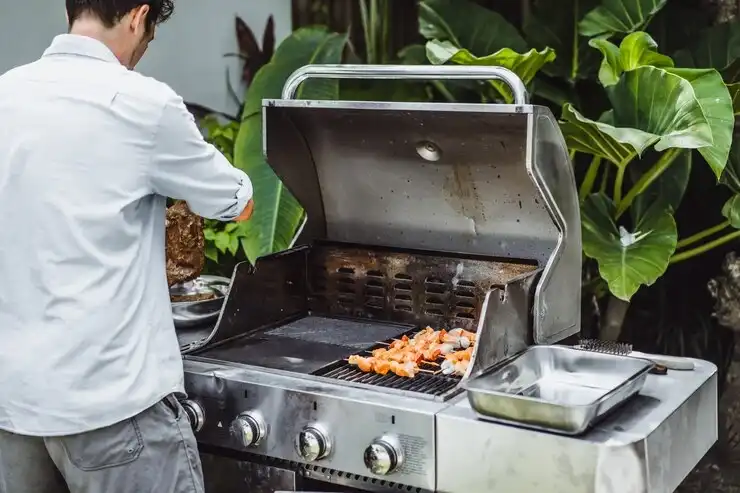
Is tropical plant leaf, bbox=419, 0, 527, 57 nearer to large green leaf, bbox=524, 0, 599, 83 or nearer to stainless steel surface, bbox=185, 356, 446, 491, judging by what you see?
large green leaf, bbox=524, 0, 599, 83

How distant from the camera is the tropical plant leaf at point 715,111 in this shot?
8.10 ft

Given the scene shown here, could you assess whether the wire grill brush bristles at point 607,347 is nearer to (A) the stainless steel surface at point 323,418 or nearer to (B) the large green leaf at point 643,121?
(A) the stainless steel surface at point 323,418

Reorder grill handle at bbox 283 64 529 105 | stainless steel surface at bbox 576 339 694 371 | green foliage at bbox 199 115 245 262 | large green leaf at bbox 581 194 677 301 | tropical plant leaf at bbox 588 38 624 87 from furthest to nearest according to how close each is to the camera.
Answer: green foliage at bbox 199 115 245 262 → tropical plant leaf at bbox 588 38 624 87 → large green leaf at bbox 581 194 677 301 → stainless steel surface at bbox 576 339 694 371 → grill handle at bbox 283 64 529 105

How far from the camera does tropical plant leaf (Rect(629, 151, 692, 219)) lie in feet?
10.3

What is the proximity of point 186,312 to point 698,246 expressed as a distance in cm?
208

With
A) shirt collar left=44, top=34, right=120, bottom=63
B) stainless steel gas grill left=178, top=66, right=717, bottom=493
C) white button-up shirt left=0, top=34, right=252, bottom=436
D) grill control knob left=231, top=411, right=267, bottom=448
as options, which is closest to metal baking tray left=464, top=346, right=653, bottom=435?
stainless steel gas grill left=178, top=66, right=717, bottom=493

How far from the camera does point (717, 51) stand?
10.6 ft

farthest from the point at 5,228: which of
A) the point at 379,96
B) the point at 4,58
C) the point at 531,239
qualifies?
the point at 379,96

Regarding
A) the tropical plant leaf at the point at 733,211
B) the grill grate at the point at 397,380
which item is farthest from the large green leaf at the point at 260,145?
the tropical plant leaf at the point at 733,211

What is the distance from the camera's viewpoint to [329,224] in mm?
2480

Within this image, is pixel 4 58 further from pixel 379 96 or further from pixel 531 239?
pixel 531 239

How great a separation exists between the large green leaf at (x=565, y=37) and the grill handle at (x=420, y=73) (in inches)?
61.8

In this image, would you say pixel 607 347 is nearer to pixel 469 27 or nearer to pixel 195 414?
pixel 195 414

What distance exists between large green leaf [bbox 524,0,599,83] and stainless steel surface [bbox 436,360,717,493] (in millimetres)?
1986
